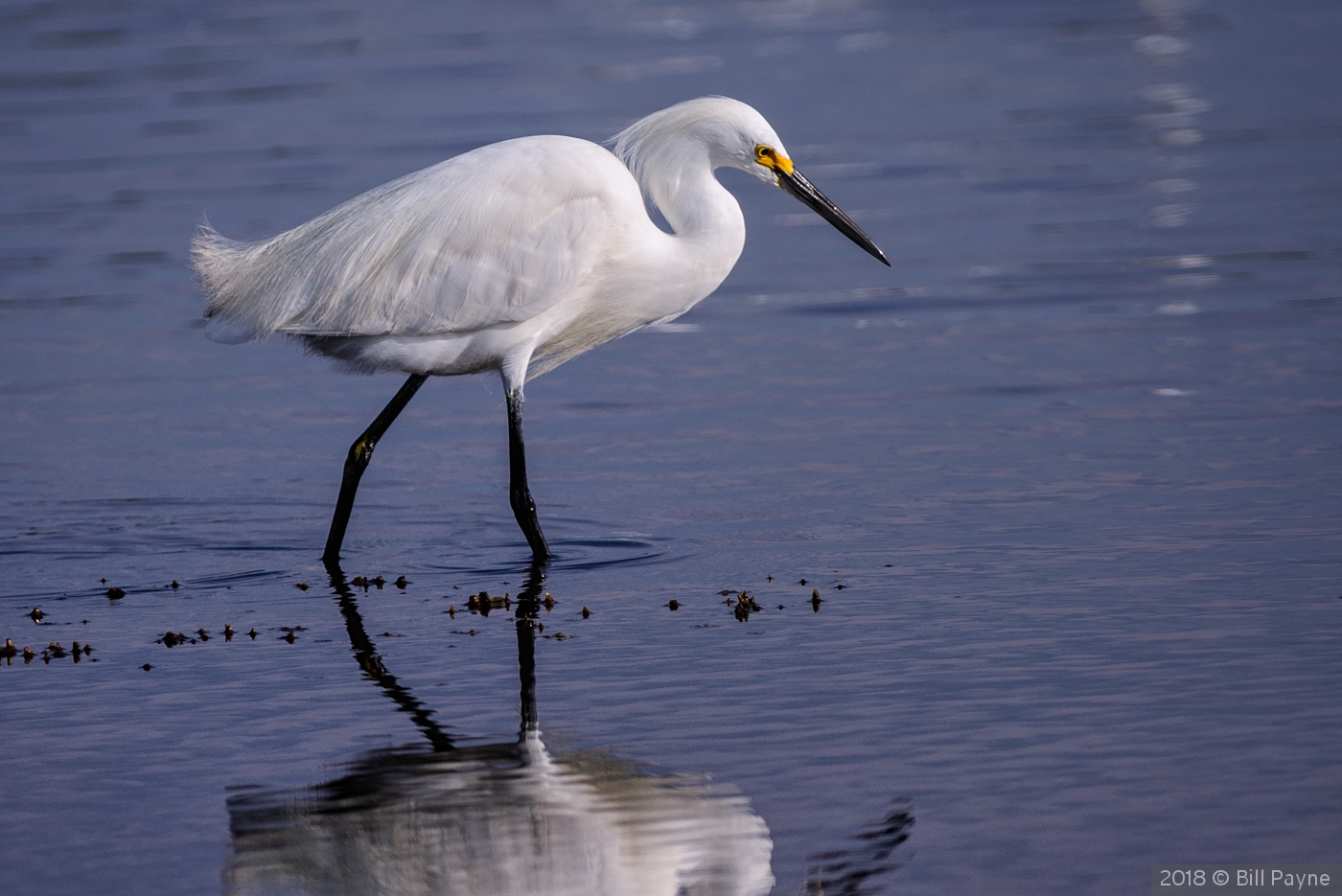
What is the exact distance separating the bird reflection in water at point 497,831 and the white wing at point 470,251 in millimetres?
2505

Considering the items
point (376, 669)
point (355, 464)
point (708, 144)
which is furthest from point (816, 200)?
point (376, 669)

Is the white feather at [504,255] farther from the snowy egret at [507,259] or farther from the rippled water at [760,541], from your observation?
the rippled water at [760,541]

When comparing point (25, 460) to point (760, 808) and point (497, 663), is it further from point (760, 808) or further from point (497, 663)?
point (760, 808)

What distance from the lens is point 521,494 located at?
738cm

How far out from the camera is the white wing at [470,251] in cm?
736

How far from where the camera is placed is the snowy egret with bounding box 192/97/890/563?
7.37 metres

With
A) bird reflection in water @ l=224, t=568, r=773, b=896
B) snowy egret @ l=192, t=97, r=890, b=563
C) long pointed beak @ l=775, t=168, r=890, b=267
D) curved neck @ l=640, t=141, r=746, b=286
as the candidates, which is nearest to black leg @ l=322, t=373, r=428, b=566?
snowy egret @ l=192, t=97, r=890, b=563

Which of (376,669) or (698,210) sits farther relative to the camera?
(698,210)

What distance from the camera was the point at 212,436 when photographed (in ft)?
31.8

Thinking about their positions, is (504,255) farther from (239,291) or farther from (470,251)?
(239,291)

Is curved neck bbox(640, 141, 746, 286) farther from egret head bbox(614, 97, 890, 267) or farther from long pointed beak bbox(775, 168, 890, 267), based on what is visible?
long pointed beak bbox(775, 168, 890, 267)

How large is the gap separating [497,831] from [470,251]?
3217 mm

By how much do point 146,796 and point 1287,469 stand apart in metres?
4.96

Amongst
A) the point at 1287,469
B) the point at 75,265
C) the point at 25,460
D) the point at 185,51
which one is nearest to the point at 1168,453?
the point at 1287,469
